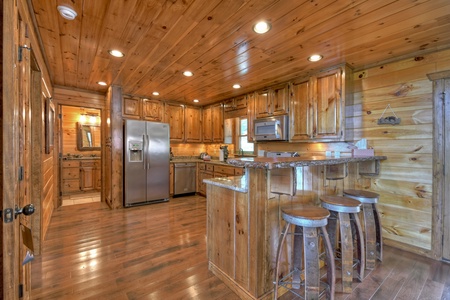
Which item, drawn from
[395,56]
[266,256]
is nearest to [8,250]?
[266,256]

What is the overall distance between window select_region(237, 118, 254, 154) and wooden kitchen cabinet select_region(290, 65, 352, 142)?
51.8 inches

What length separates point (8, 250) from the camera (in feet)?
2.90

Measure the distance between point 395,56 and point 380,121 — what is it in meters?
0.80

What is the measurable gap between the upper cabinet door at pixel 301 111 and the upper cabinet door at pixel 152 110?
122 inches

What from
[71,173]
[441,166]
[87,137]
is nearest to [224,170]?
[441,166]

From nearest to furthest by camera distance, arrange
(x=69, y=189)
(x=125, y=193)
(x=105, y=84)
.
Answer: (x=105, y=84), (x=125, y=193), (x=69, y=189)

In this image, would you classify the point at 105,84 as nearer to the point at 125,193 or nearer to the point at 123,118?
the point at 123,118

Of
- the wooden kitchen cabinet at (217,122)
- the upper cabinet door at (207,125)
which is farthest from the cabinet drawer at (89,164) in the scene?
the wooden kitchen cabinet at (217,122)

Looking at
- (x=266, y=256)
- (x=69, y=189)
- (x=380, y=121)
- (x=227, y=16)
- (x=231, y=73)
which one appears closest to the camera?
(x=266, y=256)

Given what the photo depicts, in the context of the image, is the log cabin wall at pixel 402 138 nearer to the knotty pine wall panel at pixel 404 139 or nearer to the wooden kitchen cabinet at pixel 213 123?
the knotty pine wall panel at pixel 404 139

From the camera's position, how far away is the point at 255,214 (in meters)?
1.61

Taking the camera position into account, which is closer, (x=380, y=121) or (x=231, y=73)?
(x=380, y=121)

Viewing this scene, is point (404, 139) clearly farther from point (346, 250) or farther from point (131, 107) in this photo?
point (131, 107)

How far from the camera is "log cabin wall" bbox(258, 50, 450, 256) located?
2.42m
